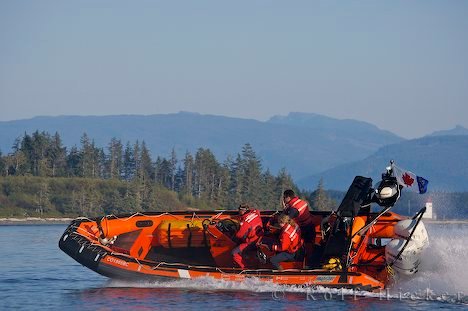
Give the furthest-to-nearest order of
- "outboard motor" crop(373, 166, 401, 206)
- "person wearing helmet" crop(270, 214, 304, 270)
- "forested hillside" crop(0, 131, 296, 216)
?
"forested hillside" crop(0, 131, 296, 216) → "person wearing helmet" crop(270, 214, 304, 270) → "outboard motor" crop(373, 166, 401, 206)

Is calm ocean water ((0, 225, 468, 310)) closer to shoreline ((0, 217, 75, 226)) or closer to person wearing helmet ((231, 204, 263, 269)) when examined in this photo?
person wearing helmet ((231, 204, 263, 269))

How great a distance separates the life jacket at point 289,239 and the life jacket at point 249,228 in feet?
2.20

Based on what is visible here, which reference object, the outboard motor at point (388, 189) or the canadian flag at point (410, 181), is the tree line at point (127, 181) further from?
the canadian flag at point (410, 181)

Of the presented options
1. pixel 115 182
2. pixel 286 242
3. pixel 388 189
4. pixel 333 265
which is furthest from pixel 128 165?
pixel 388 189

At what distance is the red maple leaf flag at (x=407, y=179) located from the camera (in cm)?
1875

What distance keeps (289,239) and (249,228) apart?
1.01 metres

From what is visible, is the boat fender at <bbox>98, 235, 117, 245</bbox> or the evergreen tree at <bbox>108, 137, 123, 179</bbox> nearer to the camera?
the boat fender at <bbox>98, 235, 117, 245</bbox>

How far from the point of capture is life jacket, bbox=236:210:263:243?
65.9ft

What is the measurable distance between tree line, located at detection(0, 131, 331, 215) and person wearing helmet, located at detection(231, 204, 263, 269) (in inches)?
2883

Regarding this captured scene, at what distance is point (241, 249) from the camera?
792 inches

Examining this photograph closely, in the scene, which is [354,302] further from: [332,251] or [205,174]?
[205,174]

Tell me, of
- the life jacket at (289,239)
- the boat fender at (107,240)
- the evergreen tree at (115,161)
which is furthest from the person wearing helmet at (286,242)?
the evergreen tree at (115,161)

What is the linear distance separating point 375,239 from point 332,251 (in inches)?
67.2

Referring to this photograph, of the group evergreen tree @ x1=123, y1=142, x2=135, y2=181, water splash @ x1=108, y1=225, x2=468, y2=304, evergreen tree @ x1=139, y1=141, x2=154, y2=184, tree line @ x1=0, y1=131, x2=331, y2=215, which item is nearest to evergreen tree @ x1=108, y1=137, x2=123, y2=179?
tree line @ x1=0, y1=131, x2=331, y2=215
